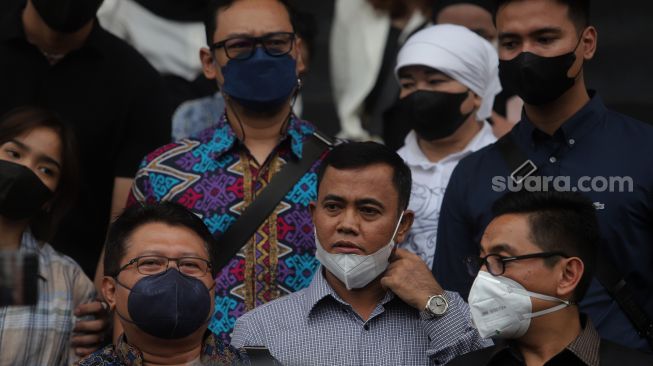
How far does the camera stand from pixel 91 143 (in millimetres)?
6609

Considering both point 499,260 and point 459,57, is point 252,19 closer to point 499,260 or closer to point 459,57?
point 459,57

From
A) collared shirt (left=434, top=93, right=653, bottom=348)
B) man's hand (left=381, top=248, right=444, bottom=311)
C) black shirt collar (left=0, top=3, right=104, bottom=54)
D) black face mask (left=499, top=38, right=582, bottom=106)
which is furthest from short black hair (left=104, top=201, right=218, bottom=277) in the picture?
black shirt collar (left=0, top=3, right=104, bottom=54)

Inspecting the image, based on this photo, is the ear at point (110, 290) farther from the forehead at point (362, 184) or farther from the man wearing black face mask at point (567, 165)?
the man wearing black face mask at point (567, 165)

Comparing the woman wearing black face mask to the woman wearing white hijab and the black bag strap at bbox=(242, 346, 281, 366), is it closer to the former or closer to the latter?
the black bag strap at bbox=(242, 346, 281, 366)

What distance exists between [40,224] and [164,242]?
989 millimetres

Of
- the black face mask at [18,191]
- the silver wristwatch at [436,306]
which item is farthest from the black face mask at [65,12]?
the silver wristwatch at [436,306]

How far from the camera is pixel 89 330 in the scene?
19.1ft

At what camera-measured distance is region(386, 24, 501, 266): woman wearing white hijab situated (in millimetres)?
6449

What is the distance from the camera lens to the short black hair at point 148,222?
531 centimetres

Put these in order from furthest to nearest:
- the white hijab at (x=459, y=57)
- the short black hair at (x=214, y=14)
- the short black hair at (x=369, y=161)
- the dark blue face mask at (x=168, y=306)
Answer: the white hijab at (x=459, y=57) → the short black hair at (x=214, y=14) → the short black hair at (x=369, y=161) → the dark blue face mask at (x=168, y=306)

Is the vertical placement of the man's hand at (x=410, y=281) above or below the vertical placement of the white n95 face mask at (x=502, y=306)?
below

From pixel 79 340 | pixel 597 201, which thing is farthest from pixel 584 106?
pixel 79 340

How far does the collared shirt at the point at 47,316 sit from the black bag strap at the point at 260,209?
61 cm

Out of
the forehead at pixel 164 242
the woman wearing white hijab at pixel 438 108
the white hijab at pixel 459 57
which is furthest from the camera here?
the white hijab at pixel 459 57
